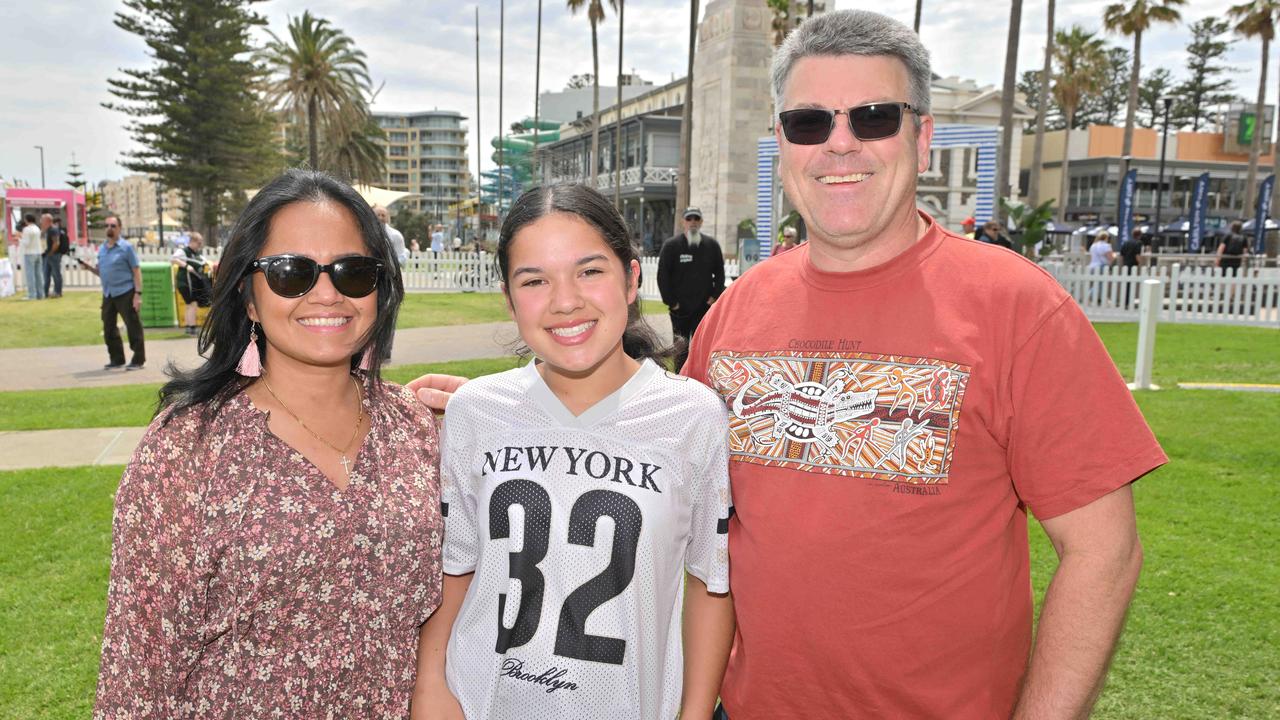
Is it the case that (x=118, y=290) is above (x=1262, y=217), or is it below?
below

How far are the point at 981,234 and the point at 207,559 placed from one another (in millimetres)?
15159

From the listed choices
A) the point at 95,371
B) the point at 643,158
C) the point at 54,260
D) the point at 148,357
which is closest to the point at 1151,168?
the point at 643,158

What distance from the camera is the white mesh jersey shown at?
2.01m

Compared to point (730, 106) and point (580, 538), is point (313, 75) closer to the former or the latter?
point (730, 106)

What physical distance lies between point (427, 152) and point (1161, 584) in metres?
175

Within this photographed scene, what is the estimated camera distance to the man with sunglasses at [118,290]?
A: 12.2 m

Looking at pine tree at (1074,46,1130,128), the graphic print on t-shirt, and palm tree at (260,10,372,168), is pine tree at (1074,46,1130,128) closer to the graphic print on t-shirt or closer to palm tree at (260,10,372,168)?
palm tree at (260,10,372,168)

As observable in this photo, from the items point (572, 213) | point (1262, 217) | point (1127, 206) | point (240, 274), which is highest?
point (1127, 206)

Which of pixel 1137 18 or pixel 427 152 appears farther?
pixel 427 152

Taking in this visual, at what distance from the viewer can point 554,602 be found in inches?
Result: 79.7

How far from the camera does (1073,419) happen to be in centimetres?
187

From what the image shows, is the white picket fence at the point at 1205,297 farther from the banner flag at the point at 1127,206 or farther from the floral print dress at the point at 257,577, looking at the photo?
the floral print dress at the point at 257,577

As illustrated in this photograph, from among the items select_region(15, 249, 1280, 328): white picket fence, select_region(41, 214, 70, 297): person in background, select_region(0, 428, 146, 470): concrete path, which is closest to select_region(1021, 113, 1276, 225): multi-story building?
select_region(15, 249, 1280, 328): white picket fence

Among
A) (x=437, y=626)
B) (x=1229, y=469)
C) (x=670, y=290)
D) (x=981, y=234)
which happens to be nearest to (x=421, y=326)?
(x=670, y=290)
